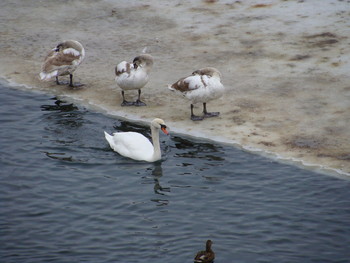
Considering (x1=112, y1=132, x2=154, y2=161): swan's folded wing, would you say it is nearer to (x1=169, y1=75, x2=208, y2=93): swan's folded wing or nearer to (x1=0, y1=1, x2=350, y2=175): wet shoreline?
(x1=0, y1=1, x2=350, y2=175): wet shoreline

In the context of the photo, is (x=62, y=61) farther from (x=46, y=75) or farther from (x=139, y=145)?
(x=139, y=145)

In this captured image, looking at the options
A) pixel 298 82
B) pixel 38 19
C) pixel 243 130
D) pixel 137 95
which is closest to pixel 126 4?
pixel 38 19

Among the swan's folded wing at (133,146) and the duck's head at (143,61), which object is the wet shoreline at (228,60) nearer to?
the duck's head at (143,61)

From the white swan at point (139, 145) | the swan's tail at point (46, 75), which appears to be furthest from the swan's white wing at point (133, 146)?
the swan's tail at point (46, 75)

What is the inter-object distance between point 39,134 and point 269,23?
29.5 ft

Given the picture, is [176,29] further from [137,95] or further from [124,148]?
[124,148]

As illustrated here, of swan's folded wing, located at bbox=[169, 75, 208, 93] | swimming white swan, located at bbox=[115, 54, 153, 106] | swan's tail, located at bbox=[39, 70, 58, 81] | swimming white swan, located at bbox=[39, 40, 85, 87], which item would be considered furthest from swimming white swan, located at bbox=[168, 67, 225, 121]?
swan's tail, located at bbox=[39, 70, 58, 81]

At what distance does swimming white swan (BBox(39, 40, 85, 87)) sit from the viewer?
1691 centimetres

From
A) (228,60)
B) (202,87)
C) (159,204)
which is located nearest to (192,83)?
(202,87)

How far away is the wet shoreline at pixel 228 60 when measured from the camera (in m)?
14.5

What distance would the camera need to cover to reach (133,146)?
45.0 feet

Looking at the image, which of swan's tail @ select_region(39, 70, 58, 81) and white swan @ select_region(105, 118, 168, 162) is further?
swan's tail @ select_region(39, 70, 58, 81)

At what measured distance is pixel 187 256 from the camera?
1014 centimetres

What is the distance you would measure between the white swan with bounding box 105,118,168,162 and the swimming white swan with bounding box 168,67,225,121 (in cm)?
152
